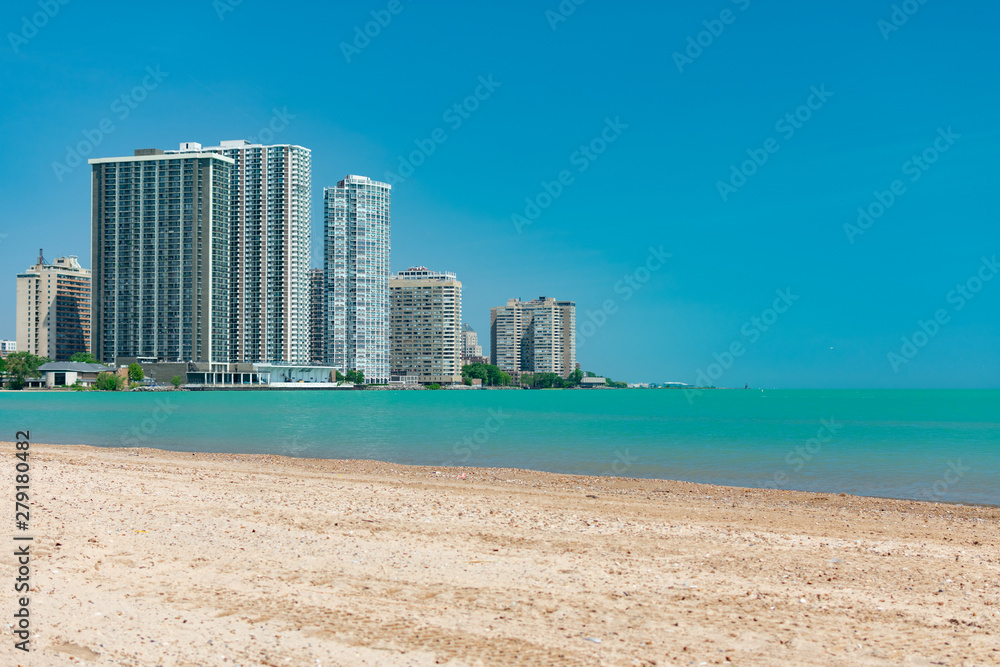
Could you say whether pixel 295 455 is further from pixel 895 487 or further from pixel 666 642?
pixel 666 642

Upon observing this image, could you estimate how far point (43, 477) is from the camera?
17.6 meters

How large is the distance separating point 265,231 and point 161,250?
2324cm

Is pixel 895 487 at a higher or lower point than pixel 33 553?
lower

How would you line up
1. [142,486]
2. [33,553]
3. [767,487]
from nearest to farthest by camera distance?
[33,553], [142,486], [767,487]

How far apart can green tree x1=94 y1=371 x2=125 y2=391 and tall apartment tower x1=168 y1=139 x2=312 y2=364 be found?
30.1 m

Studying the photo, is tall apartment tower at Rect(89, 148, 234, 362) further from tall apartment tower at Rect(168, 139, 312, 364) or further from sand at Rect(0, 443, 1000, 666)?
sand at Rect(0, 443, 1000, 666)

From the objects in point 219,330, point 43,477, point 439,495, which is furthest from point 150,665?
point 219,330

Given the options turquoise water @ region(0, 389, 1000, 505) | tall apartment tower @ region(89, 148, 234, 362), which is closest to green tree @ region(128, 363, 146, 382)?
tall apartment tower @ region(89, 148, 234, 362)

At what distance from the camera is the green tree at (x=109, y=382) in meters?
158

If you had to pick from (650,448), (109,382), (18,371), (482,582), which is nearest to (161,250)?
(109,382)

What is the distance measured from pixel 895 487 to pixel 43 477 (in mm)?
23853

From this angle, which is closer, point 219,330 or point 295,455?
point 295,455

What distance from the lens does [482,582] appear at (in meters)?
9.18

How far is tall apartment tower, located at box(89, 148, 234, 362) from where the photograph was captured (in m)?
170
